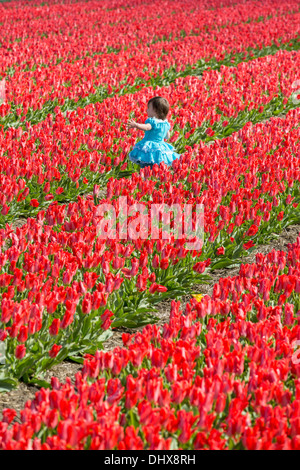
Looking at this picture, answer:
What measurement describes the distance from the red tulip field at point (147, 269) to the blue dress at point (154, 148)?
0.67 feet

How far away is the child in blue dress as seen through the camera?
768 centimetres

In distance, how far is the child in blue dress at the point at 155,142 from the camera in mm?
7676

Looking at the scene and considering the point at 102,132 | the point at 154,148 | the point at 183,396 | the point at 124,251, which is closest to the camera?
the point at 183,396

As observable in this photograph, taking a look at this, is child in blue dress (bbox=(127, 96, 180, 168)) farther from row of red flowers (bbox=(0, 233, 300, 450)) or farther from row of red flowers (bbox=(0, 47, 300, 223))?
row of red flowers (bbox=(0, 233, 300, 450))

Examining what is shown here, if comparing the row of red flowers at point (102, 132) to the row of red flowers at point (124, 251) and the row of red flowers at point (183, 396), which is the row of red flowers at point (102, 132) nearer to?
the row of red flowers at point (124, 251)

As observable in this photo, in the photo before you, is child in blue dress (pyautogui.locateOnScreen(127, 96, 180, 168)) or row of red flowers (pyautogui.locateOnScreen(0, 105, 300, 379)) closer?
row of red flowers (pyautogui.locateOnScreen(0, 105, 300, 379))

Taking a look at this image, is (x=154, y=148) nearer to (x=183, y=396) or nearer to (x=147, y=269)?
(x=147, y=269)

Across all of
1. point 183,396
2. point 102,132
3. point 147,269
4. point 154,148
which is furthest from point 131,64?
point 183,396

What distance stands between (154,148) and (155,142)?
0.38 feet

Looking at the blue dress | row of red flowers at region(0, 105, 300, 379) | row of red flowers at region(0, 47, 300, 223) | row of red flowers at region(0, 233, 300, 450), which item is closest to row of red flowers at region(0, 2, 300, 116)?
row of red flowers at region(0, 47, 300, 223)

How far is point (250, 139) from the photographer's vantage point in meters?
8.45

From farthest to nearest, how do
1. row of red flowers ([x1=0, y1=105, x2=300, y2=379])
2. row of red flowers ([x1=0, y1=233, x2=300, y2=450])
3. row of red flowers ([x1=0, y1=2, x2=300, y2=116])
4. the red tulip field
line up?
row of red flowers ([x1=0, y1=2, x2=300, y2=116])
row of red flowers ([x1=0, y1=105, x2=300, y2=379])
the red tulip field
row of red flowers ([x1=0, y1=233, x2=300, y2=450])

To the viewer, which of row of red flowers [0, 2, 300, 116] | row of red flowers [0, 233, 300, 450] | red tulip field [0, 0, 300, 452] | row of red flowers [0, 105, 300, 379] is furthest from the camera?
row of red flowers [0, 2, 300, 116]

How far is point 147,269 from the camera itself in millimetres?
4555
